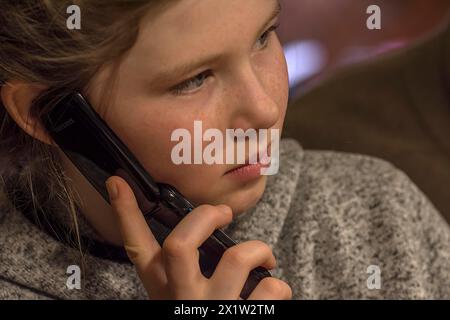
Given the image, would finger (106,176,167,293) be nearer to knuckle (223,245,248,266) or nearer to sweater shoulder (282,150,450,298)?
knuckle (223,245,248,266)

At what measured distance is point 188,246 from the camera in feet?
2.34

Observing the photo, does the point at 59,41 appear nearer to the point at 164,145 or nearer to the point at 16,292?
the point at 164,145

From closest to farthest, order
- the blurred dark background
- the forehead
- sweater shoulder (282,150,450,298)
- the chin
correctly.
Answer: the forehead
the chin
sweater shoulder (282,150,450,298)
the blurred dark background

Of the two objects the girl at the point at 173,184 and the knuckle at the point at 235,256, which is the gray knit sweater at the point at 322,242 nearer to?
the girl at the point at 173,184

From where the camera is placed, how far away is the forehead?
0.70m

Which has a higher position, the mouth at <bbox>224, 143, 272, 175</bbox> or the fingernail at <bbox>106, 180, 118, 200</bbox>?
the mouth at <bbox>224, 143, 272, 175</bbox>

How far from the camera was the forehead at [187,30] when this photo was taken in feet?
2.30

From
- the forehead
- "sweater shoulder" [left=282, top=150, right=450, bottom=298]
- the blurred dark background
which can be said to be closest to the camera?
the forehead

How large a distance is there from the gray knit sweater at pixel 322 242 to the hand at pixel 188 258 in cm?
15

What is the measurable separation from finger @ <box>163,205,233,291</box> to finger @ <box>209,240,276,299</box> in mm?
21

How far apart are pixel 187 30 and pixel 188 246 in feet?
0.72

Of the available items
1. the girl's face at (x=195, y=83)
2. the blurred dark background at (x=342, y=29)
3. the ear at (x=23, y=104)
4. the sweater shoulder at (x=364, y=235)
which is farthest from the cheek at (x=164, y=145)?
the blurred dark background at (x=342, y=29)

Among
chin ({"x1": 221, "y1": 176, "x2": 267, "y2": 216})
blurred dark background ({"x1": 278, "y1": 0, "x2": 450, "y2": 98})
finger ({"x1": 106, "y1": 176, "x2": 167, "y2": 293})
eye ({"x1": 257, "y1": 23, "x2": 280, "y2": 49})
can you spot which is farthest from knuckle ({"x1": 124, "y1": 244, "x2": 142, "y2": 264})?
blurred dark background ({"x1": 278, "y1": 0, "x2": 450, "y2": 98})
